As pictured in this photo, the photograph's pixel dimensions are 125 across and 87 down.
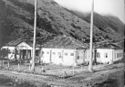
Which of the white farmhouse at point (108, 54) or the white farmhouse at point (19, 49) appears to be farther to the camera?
the white farmhouse at point (19, 49)

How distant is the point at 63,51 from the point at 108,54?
14.3 inches

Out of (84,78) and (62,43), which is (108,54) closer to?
(84,78)

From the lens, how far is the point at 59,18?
1735mm

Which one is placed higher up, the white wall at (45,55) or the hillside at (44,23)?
the hillside at (44,23)

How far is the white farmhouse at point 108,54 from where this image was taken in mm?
1617

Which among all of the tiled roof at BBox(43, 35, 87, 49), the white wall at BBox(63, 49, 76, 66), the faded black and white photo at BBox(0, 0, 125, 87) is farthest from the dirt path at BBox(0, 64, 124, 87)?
the tiled roof at BBox(43, 35, 87, 49)

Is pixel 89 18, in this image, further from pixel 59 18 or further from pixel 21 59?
pixel 21 59

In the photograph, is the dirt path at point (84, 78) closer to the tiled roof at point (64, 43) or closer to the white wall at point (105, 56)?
the white wall at point (105, 56)

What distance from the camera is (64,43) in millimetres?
1711

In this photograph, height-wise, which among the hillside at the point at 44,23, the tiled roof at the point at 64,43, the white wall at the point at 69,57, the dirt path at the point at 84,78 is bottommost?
the dirt path at the point at 84,78

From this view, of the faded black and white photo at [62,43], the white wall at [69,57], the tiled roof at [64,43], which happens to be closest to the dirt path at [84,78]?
the faded black and white photo at [62,43]

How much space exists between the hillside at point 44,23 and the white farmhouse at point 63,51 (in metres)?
0.05

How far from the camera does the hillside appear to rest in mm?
1687

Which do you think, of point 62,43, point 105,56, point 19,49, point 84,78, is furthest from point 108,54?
point 19,49
